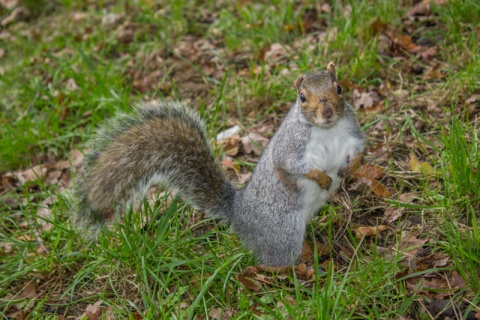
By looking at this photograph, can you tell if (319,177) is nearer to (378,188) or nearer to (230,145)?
(378,188)

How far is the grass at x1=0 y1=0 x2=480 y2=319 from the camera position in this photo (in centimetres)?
277

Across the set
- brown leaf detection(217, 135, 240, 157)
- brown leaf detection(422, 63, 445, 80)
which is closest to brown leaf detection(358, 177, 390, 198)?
brown leaf detection(217, 135, 240, 157)

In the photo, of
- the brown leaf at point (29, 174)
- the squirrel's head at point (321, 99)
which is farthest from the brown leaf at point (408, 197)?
the brown leaf at point (29, 174)

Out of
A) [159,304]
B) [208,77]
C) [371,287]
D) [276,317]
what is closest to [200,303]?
[159,304]

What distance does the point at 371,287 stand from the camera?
8.77 ft

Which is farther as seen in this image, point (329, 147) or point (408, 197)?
point (408, 197)

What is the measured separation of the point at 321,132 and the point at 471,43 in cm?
181

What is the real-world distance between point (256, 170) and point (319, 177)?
41 centimetres

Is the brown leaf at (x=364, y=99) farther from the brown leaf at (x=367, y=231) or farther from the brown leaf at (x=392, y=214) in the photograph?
the brown leaf at (x=367, y=231)

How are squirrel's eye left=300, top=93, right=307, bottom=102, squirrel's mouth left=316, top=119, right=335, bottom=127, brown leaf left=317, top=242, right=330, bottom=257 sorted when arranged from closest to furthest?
1. squirrel's mouth left=316, top=119, right=335, bottom=127
2. squirrel's eye left=300, top=93, right=307, bottom=102
3. brown leaf left=317, top=242, right=330, bottom=257

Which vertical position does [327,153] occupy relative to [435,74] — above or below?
above

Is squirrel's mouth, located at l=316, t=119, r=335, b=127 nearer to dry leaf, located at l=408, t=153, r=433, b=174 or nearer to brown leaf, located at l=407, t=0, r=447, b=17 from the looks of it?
dry leaf, located at l=408, t=153, r=433, b=174

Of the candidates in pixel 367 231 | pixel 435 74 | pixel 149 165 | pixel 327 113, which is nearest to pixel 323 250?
pixel 367 231

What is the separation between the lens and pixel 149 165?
10.0 ft
